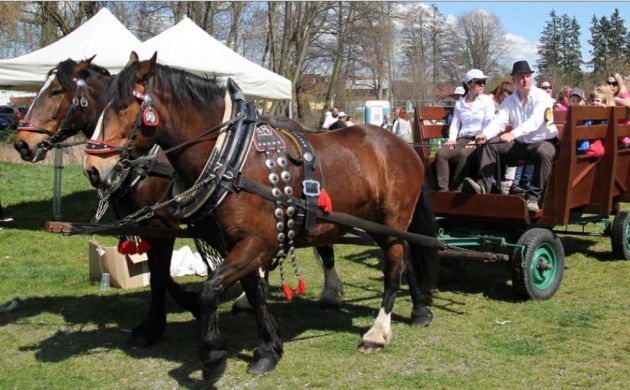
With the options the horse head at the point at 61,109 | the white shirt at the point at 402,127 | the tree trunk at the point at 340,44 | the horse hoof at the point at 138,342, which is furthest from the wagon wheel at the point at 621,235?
the tree trunk at the point at 340,44

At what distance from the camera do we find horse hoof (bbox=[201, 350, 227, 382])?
3.85m

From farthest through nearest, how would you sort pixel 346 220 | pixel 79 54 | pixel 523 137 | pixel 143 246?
pixel 79 54 < pixel 523 137 < pixel 143 246 < pixel 346 220

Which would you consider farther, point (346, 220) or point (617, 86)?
point (617, 86)

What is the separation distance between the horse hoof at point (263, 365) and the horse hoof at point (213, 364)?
289 millimetres

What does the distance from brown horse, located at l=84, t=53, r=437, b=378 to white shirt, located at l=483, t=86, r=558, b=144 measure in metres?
1.81

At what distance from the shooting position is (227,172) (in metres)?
3.81

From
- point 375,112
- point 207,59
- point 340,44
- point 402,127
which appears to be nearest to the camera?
point 207,59

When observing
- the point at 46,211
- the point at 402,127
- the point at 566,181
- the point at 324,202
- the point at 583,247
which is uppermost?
the point at 402,127

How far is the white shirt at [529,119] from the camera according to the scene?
580cm

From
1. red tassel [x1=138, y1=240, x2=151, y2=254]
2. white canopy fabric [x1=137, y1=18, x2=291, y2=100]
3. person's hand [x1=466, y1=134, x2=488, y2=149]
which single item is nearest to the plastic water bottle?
red tassel [x1=138, y1=240, x2=151, y2=254]

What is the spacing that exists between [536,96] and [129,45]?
6221mm

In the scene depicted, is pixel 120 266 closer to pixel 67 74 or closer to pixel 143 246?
pixel 143 246

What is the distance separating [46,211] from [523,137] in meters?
8.16

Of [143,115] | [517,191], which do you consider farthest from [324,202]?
[517,191]
